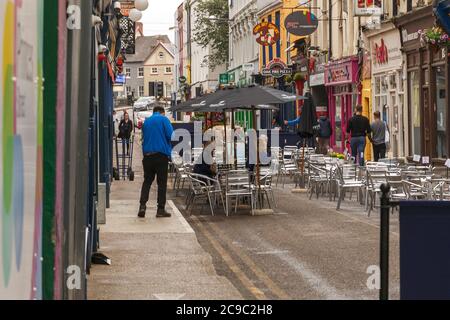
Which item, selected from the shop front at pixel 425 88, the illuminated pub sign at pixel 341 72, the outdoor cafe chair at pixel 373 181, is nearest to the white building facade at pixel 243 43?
the illuminated pub sign at pixel 341 72

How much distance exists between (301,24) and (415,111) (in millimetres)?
9825

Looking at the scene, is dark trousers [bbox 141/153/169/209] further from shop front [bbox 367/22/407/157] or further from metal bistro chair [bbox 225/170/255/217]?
shop front [bbox 367/22/407/157]

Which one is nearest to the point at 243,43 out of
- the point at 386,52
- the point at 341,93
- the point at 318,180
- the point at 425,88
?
the point at 341,93

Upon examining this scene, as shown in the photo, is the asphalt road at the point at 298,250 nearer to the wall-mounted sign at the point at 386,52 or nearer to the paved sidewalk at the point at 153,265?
the paved sidewalk at the point at 153,265

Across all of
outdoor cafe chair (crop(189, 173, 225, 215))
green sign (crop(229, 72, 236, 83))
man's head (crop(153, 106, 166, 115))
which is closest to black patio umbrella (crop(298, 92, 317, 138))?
outdoor cafe chair (crop(189, 173, 225, 215))

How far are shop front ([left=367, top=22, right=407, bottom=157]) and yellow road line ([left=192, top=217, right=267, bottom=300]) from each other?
1785 centimetres

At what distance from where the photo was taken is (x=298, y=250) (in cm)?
1448

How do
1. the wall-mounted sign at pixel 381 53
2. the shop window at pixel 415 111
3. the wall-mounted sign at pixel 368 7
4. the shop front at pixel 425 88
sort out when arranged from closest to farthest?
the shop front at pixel 425 88 → the shop window at pixel 415 111 → the wall-mounted sign at pixel 368 7 → the wall-mounted sign at pixel 381 53

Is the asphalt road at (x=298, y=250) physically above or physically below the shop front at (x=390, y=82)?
below

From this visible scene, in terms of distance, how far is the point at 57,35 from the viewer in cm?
564

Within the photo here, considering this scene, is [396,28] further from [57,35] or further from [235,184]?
[57,35]

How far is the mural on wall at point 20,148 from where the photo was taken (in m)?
4.25

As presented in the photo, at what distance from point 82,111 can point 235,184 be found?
13.6 m

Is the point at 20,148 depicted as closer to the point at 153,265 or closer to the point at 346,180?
the point at 153,265
